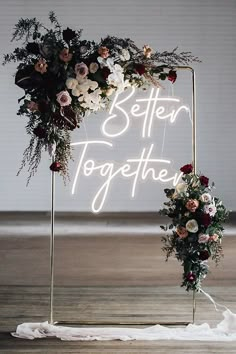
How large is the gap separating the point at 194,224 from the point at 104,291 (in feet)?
5.68

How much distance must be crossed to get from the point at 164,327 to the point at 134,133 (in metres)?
7.41

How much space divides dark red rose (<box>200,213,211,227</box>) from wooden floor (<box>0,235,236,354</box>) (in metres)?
0.76

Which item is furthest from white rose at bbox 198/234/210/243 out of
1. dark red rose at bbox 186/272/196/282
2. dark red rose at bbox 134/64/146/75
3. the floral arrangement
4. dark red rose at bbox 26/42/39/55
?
dark red rose at bbox 26/42/39/55

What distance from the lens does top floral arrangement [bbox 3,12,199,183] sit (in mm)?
4266

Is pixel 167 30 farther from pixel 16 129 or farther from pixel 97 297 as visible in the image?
pixel 97 297

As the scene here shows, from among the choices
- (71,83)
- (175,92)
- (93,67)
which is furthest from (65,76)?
(175,92)

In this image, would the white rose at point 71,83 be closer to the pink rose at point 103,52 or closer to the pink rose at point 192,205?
the pink rose at point 103,52

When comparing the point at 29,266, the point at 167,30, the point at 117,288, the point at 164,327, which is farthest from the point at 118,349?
the point at 167,30

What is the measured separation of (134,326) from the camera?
15.5 feet

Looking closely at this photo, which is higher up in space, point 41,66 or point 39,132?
point 41,66

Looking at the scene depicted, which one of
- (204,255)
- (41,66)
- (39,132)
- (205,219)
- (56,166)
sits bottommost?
(204,255)

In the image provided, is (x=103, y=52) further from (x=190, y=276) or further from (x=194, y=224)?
(x=190, y=276)

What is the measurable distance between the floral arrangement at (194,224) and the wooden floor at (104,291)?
53cm

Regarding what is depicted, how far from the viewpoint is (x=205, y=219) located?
442 cm
